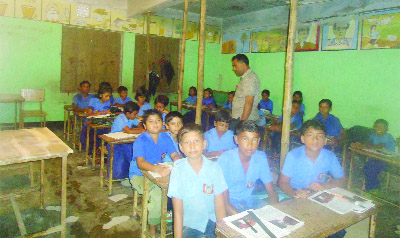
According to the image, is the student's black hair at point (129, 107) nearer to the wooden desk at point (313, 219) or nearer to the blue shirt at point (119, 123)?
the blue shirt at point (119, 123)

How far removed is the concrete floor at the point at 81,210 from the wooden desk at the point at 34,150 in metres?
0.28

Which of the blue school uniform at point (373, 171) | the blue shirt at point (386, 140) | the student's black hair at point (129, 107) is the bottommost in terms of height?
the blue school uniform at point (373, 171)

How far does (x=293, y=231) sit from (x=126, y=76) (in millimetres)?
7613

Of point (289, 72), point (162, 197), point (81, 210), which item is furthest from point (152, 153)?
point (289, 72)

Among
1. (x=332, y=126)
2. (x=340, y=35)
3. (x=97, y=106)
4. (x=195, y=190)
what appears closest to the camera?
(x=195, y=190)

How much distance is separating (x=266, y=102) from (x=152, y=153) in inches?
207

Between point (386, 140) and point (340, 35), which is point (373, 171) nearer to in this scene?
point (386, 140)

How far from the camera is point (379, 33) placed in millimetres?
5297

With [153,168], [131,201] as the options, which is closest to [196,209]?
[153,168]

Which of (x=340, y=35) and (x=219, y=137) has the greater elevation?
(x=340, y=35)

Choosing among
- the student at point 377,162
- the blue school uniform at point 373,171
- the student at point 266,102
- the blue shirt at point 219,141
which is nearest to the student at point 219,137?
the blue shirt at point 219,141

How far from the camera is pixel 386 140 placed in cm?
416

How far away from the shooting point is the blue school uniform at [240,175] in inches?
85.6

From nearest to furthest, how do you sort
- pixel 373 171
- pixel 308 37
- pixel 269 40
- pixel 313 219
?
pixel 313 219 < pixel 373 171 < pixel 308 37 < pixel 269 40
